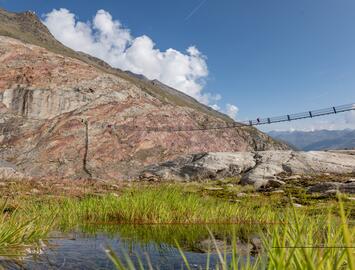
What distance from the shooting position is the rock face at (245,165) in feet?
111

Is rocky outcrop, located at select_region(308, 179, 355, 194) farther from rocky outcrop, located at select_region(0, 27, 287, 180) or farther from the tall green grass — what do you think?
the tall green grass

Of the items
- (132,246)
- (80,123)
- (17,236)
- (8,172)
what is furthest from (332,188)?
(80,123)

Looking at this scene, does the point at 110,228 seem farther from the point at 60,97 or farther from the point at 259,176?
the point at 60,97

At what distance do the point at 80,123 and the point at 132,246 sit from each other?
30605 millimetres

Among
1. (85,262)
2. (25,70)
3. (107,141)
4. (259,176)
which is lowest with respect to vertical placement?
(85,262)

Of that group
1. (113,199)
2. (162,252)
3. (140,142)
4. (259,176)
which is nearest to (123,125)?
(140,142)

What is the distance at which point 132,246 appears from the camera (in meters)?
8.12

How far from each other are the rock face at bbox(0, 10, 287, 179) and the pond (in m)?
24.3

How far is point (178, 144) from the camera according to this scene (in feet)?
134

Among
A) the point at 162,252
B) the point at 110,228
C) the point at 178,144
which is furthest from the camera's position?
the point at 178,144

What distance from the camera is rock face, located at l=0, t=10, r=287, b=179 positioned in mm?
35375

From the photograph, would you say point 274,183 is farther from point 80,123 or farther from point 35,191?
point 80,123

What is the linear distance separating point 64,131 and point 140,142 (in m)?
6.60

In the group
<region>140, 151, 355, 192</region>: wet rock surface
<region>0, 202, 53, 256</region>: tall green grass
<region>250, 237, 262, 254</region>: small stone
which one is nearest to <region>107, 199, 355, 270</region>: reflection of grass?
<region>0, 202, 53, 256</region>: tall green grass
